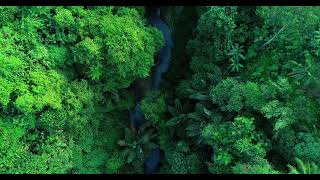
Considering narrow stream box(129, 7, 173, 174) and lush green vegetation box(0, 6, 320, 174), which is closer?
lush green vegetation box(0, 6, 320, 174)

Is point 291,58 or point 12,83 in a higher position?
point 291,58

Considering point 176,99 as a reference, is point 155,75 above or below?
above

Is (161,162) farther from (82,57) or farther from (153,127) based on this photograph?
(82,57)

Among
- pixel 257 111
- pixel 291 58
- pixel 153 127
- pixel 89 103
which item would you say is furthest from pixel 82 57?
pixel 291 58

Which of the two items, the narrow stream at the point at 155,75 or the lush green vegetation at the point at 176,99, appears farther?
the narrow stream at the point at 155,75
